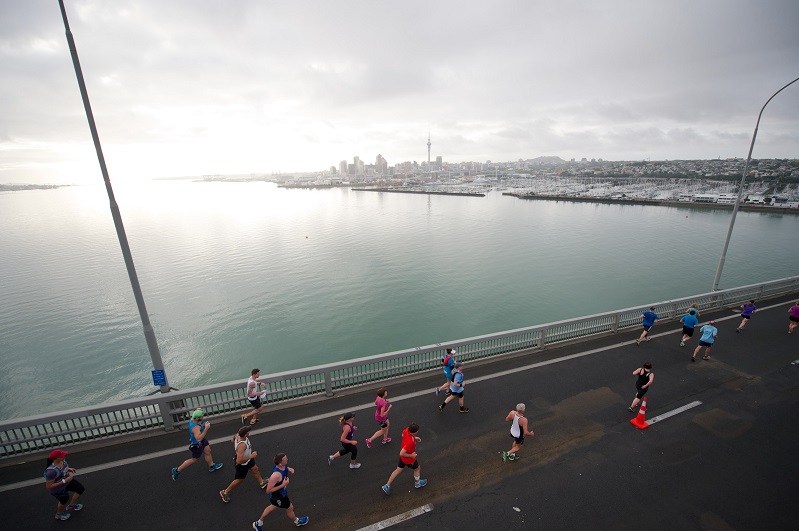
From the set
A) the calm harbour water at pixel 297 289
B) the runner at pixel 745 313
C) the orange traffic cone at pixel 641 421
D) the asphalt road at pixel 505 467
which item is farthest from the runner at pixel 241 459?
the runner at pixel 745 313

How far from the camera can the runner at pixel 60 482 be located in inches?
201

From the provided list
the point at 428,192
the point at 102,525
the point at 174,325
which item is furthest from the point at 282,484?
the point at 428,192

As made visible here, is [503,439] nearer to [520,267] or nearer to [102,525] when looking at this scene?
[102,525]

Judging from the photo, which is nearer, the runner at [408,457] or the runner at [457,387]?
→ the runner at [408,457]

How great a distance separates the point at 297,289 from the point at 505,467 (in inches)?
994

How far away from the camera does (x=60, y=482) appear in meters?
5.20

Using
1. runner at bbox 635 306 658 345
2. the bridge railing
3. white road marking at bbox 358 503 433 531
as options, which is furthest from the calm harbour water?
white road marking at bbox 358 503 433 531

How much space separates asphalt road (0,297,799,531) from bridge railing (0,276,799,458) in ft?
1.33

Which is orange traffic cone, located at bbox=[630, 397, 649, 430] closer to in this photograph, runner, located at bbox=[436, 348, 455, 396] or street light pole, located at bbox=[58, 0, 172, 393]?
runner, located at bbox=[436, 348, 455, 396]

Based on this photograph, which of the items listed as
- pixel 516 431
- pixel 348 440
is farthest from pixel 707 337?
pixel 348 440

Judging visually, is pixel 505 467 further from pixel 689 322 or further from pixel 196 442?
pixel 689 322

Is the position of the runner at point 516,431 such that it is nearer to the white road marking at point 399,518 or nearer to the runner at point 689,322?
the white road marking at point 399,518

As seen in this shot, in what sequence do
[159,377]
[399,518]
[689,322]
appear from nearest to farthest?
[399,518] < [159,377] < [689,322]

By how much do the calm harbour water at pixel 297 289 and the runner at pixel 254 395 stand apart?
34.3 ft
